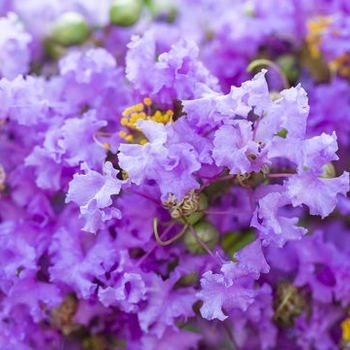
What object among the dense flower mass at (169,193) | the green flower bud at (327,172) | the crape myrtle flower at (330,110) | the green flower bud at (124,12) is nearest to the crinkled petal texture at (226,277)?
the dense flower mass at (169,193)

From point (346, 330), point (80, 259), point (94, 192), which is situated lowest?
point (346, 330)

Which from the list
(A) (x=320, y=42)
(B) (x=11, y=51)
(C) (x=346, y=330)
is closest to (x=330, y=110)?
(A) (x=320, y=42)

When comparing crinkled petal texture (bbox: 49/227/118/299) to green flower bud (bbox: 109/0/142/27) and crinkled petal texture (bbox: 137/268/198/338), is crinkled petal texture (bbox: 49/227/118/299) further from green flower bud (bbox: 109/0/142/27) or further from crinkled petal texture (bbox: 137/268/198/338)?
green flower bud (bbox: 109/0/142/27)

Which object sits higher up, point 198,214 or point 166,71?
point 166,71

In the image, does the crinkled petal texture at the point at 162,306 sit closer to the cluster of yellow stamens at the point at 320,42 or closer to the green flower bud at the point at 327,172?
the green flower bud at the point at 327,172

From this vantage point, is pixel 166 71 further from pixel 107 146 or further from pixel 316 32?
pixel 316 32

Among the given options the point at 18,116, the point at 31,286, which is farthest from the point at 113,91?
the point at 31,286

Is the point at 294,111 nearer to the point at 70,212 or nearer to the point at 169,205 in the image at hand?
the point at 169,205

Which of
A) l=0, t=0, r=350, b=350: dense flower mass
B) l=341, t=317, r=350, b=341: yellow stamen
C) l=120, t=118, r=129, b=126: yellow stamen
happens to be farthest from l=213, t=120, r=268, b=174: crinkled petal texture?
l=341, t=317, r=350, b=341: yellow stamen
